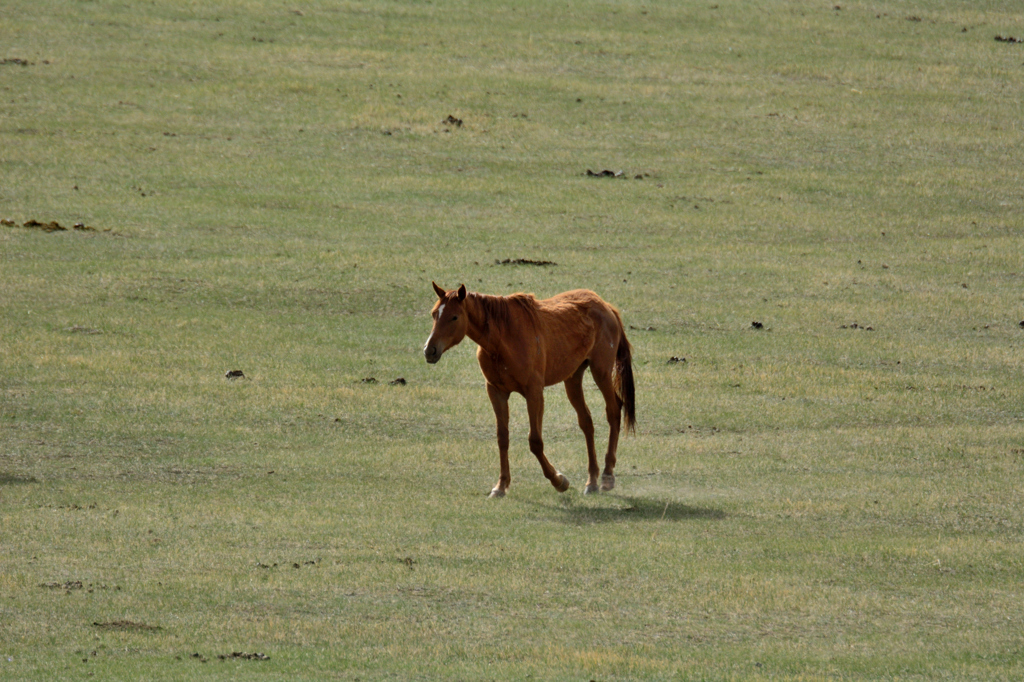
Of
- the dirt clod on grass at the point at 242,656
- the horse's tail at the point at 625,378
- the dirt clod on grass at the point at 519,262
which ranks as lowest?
the dirt clod on grass at the point at 242,656

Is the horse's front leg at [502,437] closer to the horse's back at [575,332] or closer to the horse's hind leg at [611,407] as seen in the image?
the horse's back at [575,332]

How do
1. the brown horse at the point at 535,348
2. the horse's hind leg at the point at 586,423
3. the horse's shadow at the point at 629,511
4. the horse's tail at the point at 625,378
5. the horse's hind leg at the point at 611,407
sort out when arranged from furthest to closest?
1. the horse's tail at the point at 625,378
2. the horse's hind leg at the point at 611,407
3. the horse's hind leg at the point at 586,423
4. the brown horse at the point at 535,348
5. the horse's shadow at the point at 629,511

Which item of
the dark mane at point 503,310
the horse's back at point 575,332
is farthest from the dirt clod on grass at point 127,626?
the horse's back at point 575,332

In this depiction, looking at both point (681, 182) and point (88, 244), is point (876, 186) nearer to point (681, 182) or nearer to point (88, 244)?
point (681, 182)

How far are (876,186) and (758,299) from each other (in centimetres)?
795

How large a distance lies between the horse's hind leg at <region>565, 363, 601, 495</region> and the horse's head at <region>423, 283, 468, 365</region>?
1794 millimetres

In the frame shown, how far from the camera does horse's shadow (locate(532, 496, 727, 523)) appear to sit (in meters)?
12.1

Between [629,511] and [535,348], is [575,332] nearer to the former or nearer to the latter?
[535,348]

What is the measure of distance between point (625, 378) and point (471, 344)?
5486 millimetres

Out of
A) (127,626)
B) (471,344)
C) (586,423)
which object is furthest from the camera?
(471,344)

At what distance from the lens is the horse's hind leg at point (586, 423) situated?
43.8 ft

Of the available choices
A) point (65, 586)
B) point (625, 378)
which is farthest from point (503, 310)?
point (65, 586)

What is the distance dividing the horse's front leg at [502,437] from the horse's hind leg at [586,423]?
87 cm

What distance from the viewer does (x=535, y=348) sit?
13133 millimetres
